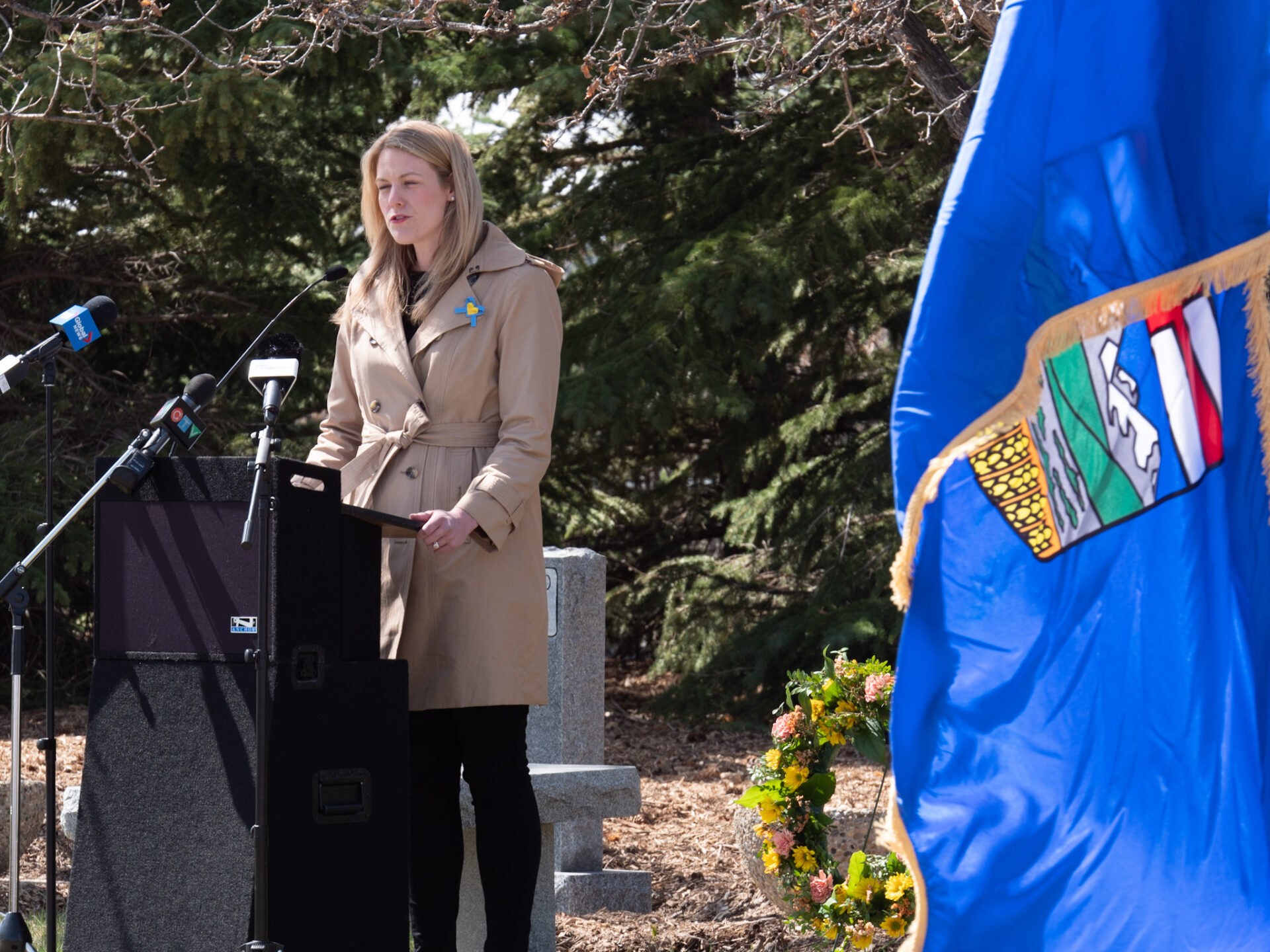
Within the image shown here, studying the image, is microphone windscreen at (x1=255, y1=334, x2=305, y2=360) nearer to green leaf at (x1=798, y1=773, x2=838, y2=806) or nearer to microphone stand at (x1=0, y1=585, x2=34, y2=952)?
microphone stand at (x1=0, y1=585, x2=34, y2=952)

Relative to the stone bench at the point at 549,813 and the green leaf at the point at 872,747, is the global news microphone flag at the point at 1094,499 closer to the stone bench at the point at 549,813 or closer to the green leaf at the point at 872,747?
the green leaf at the point at 872,747

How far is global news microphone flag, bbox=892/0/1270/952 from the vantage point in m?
2.04

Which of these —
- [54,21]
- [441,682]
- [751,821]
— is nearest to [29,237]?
[54,21]

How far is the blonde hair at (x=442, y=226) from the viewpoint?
300 centimetres

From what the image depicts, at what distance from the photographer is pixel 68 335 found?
317cm

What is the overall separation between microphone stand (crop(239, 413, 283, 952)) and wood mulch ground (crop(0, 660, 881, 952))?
5.96 feet

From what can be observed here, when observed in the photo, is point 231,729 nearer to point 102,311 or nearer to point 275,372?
point 275,372

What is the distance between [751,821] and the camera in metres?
4.44

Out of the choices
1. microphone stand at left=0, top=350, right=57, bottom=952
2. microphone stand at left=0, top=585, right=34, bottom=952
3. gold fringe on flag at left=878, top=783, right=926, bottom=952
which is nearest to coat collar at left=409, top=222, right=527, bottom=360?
microphone stand at left=0, top=350, right=57, bottom=952

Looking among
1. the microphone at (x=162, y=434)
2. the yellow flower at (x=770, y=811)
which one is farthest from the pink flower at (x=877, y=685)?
the microphone at (x=162, y=434)

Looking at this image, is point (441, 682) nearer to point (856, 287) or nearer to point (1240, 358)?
point (1240, 358)

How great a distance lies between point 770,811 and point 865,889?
351 millimetres

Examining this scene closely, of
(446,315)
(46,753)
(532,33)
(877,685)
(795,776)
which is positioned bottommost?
(795,776)

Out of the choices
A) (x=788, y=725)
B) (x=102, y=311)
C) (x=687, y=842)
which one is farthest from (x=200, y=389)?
(x=687, y=842)
